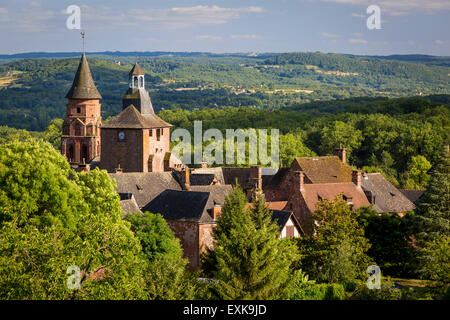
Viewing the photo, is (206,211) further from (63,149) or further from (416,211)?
(63,149)

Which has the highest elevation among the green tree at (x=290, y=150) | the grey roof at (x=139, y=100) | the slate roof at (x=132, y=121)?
the grey roof at (x=139, y=100)

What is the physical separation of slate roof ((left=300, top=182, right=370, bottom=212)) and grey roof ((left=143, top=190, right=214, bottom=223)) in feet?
30.0

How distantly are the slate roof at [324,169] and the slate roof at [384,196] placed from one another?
2.52m

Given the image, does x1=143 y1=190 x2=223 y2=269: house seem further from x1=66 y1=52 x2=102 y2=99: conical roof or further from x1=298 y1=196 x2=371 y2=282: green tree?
x1=66 y1=52 x2=102 y2=99: conical roof

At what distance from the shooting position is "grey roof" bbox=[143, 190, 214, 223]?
196 ft

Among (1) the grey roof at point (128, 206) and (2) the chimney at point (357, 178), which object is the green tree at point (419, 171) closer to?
(2) the chimney at point (357, 178)

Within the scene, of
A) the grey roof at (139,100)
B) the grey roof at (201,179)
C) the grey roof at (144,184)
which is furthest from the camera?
the grey roof at (139,100)

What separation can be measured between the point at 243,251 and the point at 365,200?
107 ft

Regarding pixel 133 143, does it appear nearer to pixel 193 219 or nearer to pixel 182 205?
pixel 182 205

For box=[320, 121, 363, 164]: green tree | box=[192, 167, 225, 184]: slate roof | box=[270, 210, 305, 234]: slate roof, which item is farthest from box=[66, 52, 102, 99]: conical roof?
box=[320, 121, 363, 164]: green tree

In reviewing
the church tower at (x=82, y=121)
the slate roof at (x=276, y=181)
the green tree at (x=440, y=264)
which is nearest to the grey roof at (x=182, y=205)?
the slate roof at (x=276, y=181)

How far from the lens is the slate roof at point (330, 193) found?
64.4 m

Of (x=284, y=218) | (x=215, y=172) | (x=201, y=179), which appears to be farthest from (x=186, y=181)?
(x=215, y=172)

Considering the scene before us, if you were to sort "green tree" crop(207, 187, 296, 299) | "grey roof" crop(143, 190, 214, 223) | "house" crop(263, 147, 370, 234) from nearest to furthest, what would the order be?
"green tree" crop(207, 187, 296, 299) < "grey roof" crop(143, 190, 214, 223) < "house" crop(263, 147, 370, 234)
